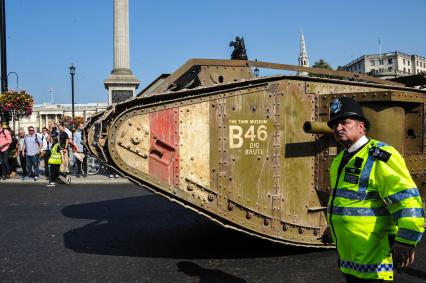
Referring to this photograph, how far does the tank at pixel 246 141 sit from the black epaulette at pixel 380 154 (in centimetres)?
248

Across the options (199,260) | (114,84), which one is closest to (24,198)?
(199,260)

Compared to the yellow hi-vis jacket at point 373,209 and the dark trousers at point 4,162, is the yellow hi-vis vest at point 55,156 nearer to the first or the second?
the dark trousers at point 4,162

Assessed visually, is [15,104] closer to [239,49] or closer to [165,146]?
[239,49]

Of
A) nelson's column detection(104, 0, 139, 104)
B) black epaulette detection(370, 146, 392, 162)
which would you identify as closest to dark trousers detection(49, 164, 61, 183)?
nelson's column detection(104, 0, 139, 104)

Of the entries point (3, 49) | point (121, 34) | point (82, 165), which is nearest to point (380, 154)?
point (82, 165)

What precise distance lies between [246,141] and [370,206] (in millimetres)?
2662

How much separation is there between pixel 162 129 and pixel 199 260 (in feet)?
5.46

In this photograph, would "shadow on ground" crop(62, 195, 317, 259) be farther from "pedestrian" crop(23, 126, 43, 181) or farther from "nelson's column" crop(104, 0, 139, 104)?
"nelson's column" crop(104, 0, 139, 104)

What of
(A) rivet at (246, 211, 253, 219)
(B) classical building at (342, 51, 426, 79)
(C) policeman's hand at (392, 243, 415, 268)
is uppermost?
(B) classical building at (342, 51, 426, 79)

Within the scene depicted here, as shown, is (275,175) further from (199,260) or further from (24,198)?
(24,198)

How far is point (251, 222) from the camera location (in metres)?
5.21

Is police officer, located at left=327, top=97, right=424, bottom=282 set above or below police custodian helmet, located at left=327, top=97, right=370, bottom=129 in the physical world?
below

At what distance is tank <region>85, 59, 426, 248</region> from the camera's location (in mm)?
4906

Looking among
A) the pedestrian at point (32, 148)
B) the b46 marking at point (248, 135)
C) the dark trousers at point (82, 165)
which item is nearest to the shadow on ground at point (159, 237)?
the b46 marking at point (248, 135)
